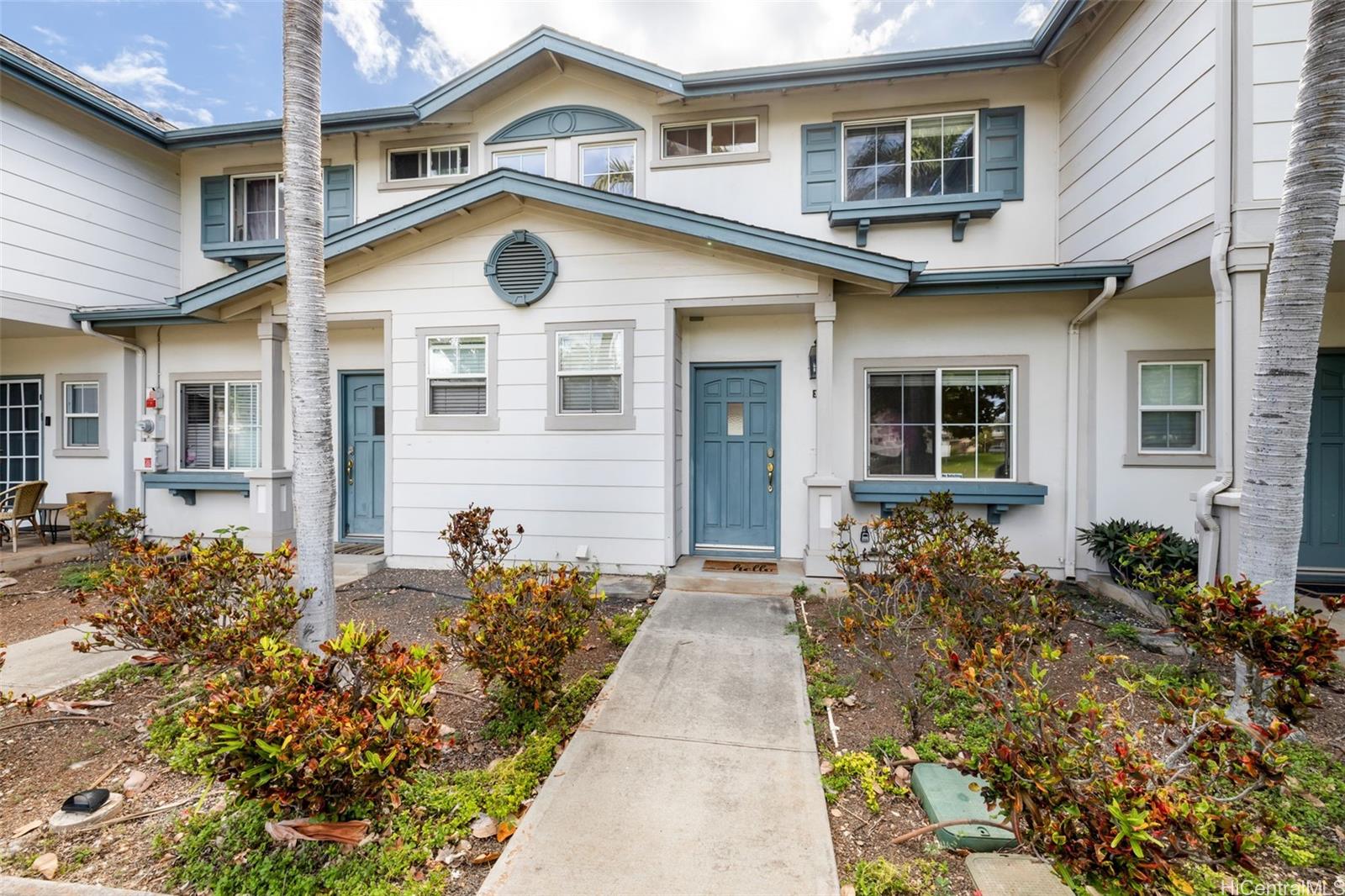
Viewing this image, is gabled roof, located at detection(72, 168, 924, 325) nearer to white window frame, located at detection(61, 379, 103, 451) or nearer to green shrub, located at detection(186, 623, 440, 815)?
white window frame, located at detection(61, 379, 103, 451)

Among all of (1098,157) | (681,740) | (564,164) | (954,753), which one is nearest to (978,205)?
(1098,157)

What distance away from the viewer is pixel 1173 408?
5.70 meters

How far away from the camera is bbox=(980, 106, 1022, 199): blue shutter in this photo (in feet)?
21.5

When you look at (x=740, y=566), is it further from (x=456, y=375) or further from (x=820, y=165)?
(x=820, y=165)

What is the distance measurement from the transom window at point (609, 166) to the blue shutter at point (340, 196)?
3.50 metres

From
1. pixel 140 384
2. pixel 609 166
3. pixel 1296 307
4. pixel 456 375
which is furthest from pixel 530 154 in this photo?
pixel 1296 307

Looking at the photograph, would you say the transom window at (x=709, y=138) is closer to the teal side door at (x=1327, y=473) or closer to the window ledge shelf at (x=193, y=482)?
the teal side door at (x=1327, y=473)

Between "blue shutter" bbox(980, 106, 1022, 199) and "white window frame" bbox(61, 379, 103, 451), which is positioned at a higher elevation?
"blue shutter" bbox(980, 106, 1022, 199)

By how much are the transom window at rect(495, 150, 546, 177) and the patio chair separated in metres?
7.67

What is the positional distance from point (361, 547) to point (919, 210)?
27.1 ft

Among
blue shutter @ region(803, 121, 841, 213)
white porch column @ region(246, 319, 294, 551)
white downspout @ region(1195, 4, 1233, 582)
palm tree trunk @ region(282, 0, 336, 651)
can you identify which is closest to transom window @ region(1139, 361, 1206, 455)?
white downspout @ region(1195, 4, 1233, 582)

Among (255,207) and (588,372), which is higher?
(255,207)

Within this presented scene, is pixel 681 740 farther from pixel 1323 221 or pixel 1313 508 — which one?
pixel 1313 508

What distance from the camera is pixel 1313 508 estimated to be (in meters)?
5.78
